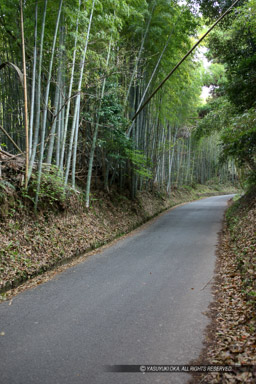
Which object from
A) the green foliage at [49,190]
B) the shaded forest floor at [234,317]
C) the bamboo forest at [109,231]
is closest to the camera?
the shaded forest floor at [234,317]

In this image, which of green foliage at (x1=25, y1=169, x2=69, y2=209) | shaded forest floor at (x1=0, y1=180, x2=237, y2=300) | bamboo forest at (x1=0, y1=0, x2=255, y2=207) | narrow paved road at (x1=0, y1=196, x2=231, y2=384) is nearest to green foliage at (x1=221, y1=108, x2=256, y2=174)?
bamboo forest at (x1=0, y1=0, x2=255, y2=207)

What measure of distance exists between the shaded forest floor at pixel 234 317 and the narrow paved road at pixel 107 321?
0.13 metres

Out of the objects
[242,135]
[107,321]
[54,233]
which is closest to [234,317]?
[107,321]

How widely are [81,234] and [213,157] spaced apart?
2181 centimetres

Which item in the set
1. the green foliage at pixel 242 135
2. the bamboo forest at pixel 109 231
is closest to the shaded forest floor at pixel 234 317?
the bamboo forest at pixel 109 231

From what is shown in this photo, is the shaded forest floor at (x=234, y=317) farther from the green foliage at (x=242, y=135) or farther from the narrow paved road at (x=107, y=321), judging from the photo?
the green foliage at (x=242, y=135)

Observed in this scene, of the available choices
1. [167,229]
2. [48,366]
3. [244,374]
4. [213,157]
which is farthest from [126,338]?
[213,157]

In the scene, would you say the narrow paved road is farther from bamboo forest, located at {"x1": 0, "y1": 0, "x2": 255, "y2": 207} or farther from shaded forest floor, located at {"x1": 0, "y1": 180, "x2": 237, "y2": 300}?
bamboo forest, located at {"x1": 0, "y1": 0, "x2": 255, "y2": 207}

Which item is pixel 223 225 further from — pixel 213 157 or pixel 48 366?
pixel 213 157

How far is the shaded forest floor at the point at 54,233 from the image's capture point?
13.8 ft

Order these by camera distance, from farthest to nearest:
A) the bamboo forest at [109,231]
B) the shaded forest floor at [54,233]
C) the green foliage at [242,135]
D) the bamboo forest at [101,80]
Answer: the green foliage at [242,135] < the bamboo forest at [101,80] < the shaded forest floor at [54,233] < the bamboo forest at [109,231]

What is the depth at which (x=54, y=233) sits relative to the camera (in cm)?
549

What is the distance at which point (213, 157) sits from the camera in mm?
25750

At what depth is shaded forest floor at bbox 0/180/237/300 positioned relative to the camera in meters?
4.21
